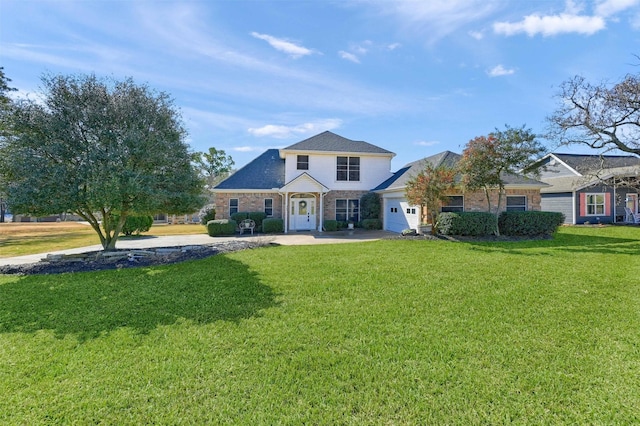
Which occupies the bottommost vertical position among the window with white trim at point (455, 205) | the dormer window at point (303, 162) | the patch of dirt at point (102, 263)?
the patch of dirt at point (102, 263)

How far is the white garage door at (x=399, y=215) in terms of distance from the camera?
16.7m

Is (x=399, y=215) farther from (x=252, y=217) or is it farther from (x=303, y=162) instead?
(x=252, y=217)

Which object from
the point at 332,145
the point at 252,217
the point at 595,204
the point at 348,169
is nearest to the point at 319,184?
the point at 348,169

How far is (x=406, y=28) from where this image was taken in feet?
38.4

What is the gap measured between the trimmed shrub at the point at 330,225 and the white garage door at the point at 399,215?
11.5 ft

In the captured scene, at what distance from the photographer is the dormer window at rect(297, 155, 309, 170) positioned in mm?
20859

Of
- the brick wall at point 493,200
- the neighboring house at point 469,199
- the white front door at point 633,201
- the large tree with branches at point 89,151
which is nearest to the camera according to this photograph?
the large tree with branches at point 89,151

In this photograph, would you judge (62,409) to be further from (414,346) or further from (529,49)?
(529,49)

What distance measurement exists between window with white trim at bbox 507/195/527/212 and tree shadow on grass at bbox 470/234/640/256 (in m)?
3.42

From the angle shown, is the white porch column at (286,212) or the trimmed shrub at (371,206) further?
the trimmed shrub at (371,206)

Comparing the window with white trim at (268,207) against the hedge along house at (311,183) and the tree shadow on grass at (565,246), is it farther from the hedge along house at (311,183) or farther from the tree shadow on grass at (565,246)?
the tree shadow on grass at (565,246)

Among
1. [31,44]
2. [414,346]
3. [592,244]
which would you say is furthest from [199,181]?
[592,244]

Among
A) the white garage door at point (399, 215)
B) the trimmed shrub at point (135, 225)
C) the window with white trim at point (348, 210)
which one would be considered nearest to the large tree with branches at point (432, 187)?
the white garage door at point (399, 215)

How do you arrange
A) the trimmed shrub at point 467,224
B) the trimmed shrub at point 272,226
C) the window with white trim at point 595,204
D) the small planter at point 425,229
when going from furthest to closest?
the window with white trim at point 595,204
the trimmed shrub at point 272,226
the small planter at point 425,229
the trimmed shrub at point 467,224
